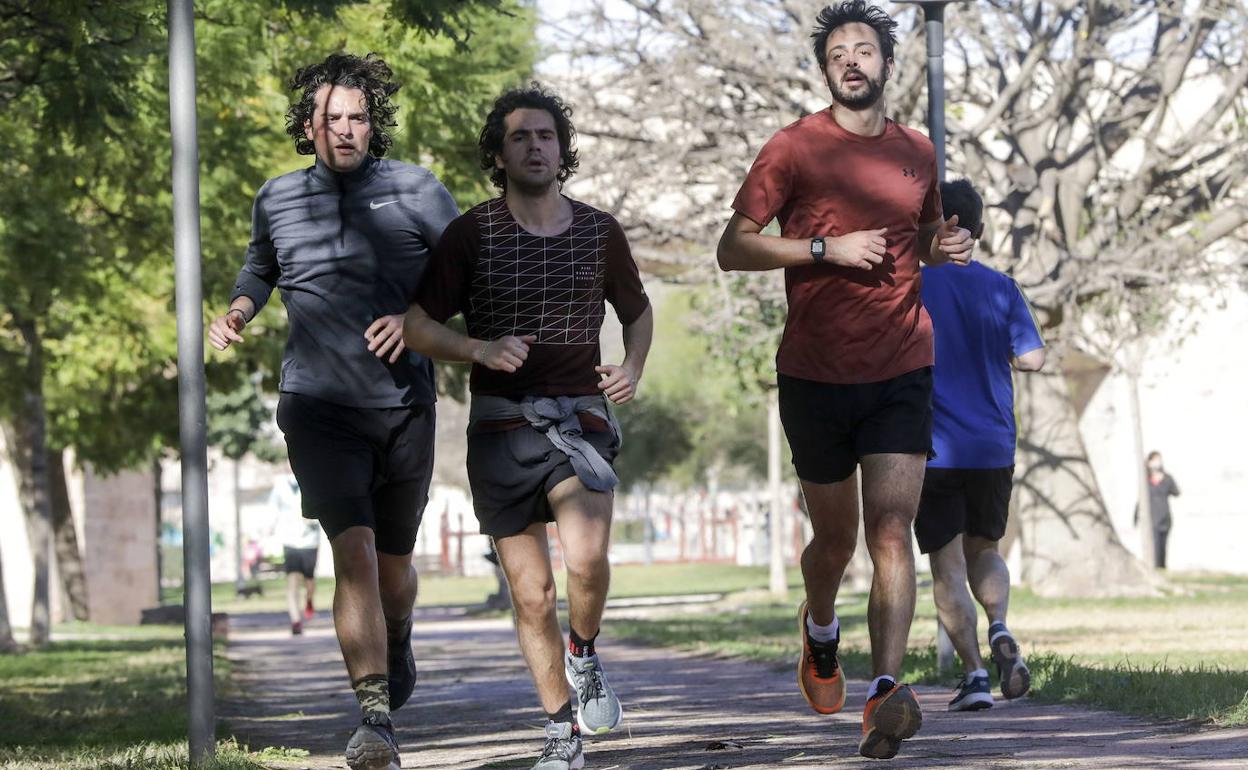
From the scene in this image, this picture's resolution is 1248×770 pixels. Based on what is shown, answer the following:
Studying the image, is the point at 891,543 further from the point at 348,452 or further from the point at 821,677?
the point at 348,452

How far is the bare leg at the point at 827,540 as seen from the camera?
21.2 ft

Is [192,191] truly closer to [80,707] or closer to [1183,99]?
[80,707]

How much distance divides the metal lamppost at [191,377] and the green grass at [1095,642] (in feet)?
10.9

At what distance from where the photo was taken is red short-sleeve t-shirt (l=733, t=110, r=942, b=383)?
20.4 ft

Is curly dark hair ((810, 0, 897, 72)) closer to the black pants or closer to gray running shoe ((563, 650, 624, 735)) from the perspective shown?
gray running shoe ((563, 650, 624, 735))

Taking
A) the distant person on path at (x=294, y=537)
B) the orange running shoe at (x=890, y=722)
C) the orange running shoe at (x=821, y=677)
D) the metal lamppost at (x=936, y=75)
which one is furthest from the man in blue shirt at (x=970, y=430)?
the distant person on path at (x=294, y=537)

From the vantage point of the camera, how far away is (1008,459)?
332 inches

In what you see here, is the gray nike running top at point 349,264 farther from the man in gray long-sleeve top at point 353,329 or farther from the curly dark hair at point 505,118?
the curly dark hair at point 505,118

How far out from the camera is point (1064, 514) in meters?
21.0

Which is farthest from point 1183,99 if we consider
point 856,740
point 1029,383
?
point 856,740

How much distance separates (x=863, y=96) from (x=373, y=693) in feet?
7.46

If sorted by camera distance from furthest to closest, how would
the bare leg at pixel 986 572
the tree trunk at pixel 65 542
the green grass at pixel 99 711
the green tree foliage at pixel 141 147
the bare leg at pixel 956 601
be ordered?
the tree trunk at pixel 65 542 → the green tree foliage at pixel 141 147 → the bare leg at pixel 986 572 → the bare leg at pixel 956 601 → the green grass at pixel 99 711

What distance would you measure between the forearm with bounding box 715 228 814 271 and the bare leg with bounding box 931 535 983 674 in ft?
7.94

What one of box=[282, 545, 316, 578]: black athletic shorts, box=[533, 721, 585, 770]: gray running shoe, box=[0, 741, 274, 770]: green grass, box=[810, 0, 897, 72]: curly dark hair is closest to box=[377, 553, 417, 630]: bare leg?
box=[0, 741, 274, 770]: green grass
